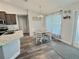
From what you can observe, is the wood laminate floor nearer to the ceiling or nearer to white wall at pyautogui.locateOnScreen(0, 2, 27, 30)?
the ceiling

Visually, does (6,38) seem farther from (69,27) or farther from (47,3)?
(69,27)

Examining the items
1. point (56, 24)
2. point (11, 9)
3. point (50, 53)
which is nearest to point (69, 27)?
point (56, 24)

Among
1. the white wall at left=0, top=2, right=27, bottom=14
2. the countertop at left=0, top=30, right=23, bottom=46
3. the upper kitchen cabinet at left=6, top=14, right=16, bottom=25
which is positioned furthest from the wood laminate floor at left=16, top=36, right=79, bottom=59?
the white wall at left=0, top=2, right=27, bottom=14

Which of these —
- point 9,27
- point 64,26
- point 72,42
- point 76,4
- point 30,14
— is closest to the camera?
point 76,4

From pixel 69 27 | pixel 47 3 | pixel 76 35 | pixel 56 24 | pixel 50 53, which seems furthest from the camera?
pixel 56 24

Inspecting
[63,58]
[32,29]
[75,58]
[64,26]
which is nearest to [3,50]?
[63,58]

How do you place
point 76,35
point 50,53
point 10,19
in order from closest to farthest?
point 50,53 < point 76,35 < point 10,19

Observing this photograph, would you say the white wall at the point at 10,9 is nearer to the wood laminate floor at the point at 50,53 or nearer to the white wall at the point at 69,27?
the wood laminate floor at the point at 50,53

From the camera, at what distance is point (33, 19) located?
A: 25.0 feet

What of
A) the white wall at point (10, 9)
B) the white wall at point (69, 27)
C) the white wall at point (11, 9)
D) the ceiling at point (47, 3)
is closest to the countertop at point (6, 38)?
the ceiling at point (47, 3)

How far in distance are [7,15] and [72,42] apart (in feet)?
17.1

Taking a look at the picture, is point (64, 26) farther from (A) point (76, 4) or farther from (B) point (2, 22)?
(B) point (2, 22)

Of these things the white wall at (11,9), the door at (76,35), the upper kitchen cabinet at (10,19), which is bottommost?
the door at (76,35)

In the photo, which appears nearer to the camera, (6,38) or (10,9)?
(6,38)
